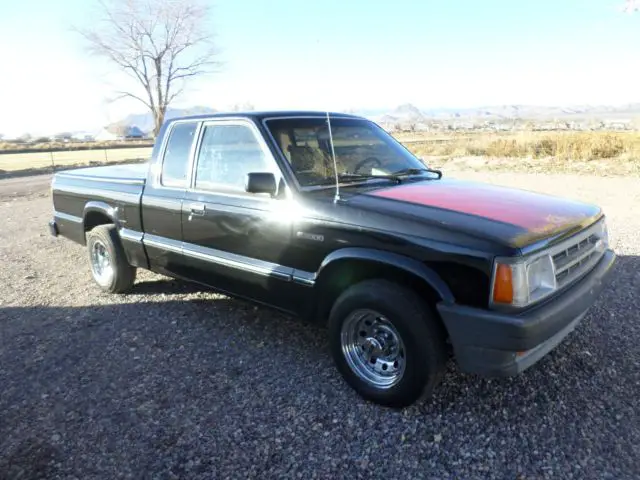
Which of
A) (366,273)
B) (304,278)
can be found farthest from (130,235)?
(366,273)

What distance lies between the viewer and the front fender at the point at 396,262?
2.63 m

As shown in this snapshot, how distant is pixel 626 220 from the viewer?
8070 millimetres

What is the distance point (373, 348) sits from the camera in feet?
10.1

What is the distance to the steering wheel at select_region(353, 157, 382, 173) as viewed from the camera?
3.78 m

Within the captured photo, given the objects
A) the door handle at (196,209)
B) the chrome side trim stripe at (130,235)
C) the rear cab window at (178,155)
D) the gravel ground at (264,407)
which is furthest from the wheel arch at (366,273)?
the chrome side trim stripe at (130,235)

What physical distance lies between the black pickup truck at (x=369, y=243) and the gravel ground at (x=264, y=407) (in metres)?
0.38

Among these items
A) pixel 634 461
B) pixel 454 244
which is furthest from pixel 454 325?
pixel 634 461

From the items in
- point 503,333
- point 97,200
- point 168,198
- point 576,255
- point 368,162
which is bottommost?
point 503,333

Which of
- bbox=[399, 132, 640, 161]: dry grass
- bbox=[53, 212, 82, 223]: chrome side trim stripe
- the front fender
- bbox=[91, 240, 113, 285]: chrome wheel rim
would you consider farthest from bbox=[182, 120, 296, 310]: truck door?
bbox=[399, 132, 640, 161]: dry grass

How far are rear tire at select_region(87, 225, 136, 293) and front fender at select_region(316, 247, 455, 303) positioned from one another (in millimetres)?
2783

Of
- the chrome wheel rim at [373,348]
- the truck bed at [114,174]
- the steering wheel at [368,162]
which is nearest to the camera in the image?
the chrome wheel rim at [373,348]

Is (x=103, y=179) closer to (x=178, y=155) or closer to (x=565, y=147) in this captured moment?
(x=178, y=155)

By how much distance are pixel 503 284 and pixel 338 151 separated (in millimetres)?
1825

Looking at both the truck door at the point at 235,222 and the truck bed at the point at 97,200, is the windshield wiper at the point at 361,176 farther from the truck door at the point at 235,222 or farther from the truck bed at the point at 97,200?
the truck bed at the point at 97,200
